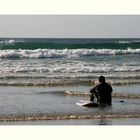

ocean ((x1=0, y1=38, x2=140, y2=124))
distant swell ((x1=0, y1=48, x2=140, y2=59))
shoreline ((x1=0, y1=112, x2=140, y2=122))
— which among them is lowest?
shoreline ((x1=0, y1=112, x2=140, y2=122))

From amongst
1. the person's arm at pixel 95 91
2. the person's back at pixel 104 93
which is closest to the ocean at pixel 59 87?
the person's back at pixel 104 93

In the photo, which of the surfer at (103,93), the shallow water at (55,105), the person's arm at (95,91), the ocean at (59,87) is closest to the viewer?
the shallow water at (55,105)

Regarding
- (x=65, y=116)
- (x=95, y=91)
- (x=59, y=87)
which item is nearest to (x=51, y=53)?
(x=59, y=87)

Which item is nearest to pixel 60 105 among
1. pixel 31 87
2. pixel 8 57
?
pixel 31 87

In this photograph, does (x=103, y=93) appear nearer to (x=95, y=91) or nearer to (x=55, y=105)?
(x=95, y=91)

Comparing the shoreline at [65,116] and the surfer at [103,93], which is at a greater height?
the surfer at [103,93]

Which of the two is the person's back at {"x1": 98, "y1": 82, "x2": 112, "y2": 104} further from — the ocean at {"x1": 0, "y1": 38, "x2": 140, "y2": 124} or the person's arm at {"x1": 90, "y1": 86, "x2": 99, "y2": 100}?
the ocean at {"x1": 0, "y1": 38, "x2": 140, "y2": 124}

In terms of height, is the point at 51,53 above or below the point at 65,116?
above

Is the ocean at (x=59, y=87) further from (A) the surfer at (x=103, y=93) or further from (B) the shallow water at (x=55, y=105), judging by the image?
(A) the surfer at (x=103, y=93)

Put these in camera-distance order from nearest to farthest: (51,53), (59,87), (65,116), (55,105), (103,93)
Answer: (65,116), (55,105), (103,93), (59,87), (51,53)

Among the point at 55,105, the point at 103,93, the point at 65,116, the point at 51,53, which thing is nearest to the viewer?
the point at 65,116

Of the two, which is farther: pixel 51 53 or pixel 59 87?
pixel 51 53

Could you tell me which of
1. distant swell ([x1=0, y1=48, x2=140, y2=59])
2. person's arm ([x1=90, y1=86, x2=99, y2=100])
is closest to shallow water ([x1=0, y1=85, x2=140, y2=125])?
person's arm ([x1=90, y1=86, x2=99, y2=100])
